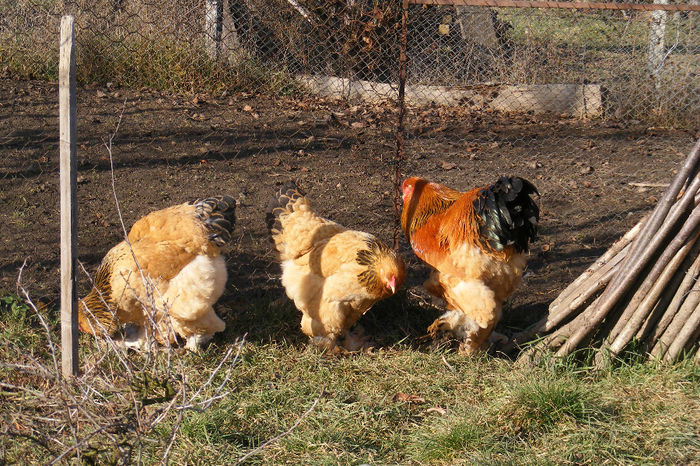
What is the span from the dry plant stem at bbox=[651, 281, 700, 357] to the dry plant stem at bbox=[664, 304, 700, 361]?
0.02 metres

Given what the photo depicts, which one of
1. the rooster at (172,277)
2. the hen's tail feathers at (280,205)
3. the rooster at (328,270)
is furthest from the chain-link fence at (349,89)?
the rooster at (172,277)

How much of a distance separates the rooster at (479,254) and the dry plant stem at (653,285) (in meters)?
0.64

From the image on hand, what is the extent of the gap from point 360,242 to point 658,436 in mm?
1830

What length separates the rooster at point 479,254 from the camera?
142 inches

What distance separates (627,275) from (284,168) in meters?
3.62

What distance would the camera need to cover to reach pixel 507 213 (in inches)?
140

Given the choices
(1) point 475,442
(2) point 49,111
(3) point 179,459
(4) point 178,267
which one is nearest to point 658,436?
(1) point 475,442

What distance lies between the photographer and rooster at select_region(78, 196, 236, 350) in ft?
11.7

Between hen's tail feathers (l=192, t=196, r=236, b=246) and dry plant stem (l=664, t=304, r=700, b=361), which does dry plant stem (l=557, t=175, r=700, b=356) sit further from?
hen's tail feathers (l=192, t=196, r=236, b=246)

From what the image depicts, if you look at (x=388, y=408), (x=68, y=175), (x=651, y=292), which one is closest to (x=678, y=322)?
(x=651, y=292)

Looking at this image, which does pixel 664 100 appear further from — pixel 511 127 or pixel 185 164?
pixel 185 164

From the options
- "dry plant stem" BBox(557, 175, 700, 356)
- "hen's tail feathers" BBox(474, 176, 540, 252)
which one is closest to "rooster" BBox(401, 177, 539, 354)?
"hen's tail feathers" BBox(474, 176, 540, 252)

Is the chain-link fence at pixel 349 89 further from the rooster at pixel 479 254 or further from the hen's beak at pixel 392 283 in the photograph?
the hen's beak at pixel 392 283

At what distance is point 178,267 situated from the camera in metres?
3.62
